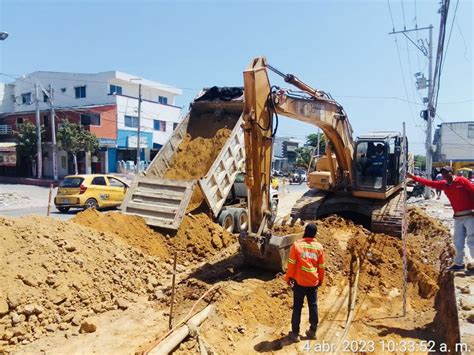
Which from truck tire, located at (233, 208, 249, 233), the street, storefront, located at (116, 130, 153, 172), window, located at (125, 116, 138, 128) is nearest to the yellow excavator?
truck tire, located at (233, 208, 249, 233)

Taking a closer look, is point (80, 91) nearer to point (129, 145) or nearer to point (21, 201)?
point (129, 145)

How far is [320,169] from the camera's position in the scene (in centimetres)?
1175

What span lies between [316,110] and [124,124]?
27766mm

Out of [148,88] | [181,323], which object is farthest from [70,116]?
[181,323]

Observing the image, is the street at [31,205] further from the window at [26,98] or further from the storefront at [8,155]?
the window at [26,98]

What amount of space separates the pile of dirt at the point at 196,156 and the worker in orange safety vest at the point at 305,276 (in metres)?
5.12

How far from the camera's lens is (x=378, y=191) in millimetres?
10594

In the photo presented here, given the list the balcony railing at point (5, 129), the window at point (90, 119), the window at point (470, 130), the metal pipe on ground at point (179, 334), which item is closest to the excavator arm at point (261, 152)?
the metal pipe on ground at point (179, 334)

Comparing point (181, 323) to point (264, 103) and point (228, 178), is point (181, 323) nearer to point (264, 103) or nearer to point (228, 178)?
point (264, 103)

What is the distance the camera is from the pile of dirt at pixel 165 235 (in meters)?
8.19

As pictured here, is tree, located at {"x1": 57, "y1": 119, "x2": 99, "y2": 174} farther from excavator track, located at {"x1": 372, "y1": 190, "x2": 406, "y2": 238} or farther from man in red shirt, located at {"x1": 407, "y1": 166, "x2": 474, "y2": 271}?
man in red shirt, located at {"x1": 407, "y1": 166, "x2": 474, "y2": 271}

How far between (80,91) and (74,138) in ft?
34.7

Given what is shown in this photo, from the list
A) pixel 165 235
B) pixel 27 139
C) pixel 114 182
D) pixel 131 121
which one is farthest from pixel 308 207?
pixel 131 121

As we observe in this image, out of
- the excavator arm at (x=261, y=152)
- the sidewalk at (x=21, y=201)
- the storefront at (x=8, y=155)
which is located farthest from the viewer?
the storefront at (x=8, y=155)
